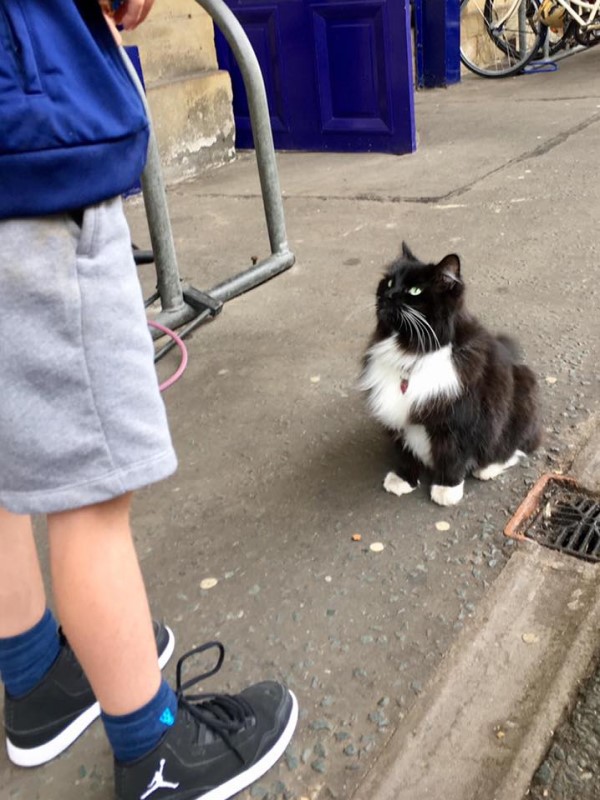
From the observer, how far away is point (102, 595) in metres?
1.18

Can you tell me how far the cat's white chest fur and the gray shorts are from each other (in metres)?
0.99

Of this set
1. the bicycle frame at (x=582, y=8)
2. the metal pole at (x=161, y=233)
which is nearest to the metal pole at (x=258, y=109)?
the metal pole at (x=161, y=233)

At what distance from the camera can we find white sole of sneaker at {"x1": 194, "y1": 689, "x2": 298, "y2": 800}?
139 centimetres

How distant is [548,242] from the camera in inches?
Answer: 149

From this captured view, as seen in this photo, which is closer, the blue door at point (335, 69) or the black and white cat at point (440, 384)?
the black and white cat at point (440, 384)

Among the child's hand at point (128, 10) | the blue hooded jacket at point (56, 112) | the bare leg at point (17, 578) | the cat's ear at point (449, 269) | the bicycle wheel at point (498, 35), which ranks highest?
the child's hand at point (128, 10)

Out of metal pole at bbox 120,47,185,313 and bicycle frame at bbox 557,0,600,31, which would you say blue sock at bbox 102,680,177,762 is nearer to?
metal pole at bbox 120,47,185,313

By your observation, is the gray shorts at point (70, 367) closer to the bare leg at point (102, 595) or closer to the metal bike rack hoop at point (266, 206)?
the bare leg at point (102, 595)

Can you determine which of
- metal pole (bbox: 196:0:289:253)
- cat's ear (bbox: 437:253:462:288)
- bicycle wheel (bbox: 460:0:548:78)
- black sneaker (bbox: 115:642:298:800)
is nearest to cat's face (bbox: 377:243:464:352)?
cat's ear (bbox: 437:253:462:288)

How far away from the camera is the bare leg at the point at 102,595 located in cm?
117

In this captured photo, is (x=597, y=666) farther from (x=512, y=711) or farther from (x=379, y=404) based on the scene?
(x=379, y=404)

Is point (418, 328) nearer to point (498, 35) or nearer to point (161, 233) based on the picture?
point (161, 233)

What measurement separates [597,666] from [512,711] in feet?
0.77

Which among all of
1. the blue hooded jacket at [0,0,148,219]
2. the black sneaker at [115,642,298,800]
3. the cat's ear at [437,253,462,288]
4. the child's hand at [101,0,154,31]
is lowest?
the black sneaker at [115,642,298,800]
